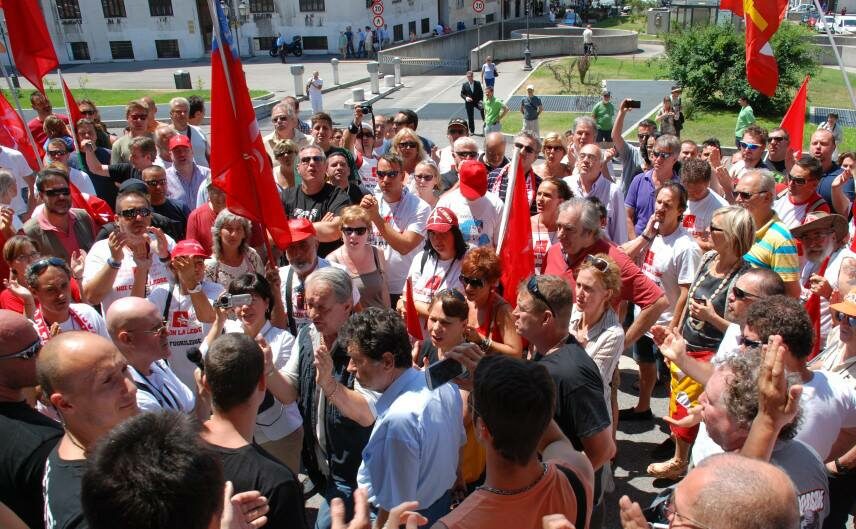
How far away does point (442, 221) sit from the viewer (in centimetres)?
465

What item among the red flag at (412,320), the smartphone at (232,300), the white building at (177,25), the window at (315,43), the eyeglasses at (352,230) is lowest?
the red flag at (412,320)

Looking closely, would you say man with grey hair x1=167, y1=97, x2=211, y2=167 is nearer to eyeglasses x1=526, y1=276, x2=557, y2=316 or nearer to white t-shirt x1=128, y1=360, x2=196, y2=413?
white t-shirt x1=128, y1=360, x2=196, y2=413

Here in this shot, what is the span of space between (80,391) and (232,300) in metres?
1.22

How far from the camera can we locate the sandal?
180 inches

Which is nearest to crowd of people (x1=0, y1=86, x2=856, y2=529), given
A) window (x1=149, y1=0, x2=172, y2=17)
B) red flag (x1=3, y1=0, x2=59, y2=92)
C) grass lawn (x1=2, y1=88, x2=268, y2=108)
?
red flag (x1=3, y1=0, x2=59, y2=92)

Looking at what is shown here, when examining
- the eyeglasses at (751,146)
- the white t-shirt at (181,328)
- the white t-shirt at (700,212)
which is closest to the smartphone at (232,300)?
the white t-shirt at (181,328)

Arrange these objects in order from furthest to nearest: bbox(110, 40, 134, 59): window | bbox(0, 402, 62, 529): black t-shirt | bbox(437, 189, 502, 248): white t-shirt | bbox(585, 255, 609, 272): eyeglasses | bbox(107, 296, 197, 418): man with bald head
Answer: bbox(110, 40, 134, 59): window, bbox(437, 189, 502, 248): white t-shirt, bbox(585, 255, 609, 272): eyeglasses, bbox(107, 296, 197, 418): man with bald head, bbox(0, 402, 62, 529): black t-shirt

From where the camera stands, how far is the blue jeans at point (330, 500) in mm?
3162

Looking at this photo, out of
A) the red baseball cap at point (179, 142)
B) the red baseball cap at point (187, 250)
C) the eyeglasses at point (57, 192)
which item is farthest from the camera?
the red baseball cap at point (179, 142)

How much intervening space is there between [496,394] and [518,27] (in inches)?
1945

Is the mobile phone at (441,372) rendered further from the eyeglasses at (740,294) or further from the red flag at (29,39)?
the red flag at (29,39)

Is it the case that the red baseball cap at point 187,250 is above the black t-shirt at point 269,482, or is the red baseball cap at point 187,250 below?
above

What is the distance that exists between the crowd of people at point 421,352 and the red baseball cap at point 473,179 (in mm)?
17

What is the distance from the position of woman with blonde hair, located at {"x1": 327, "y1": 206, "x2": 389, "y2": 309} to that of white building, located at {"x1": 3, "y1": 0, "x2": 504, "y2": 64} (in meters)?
37.0
